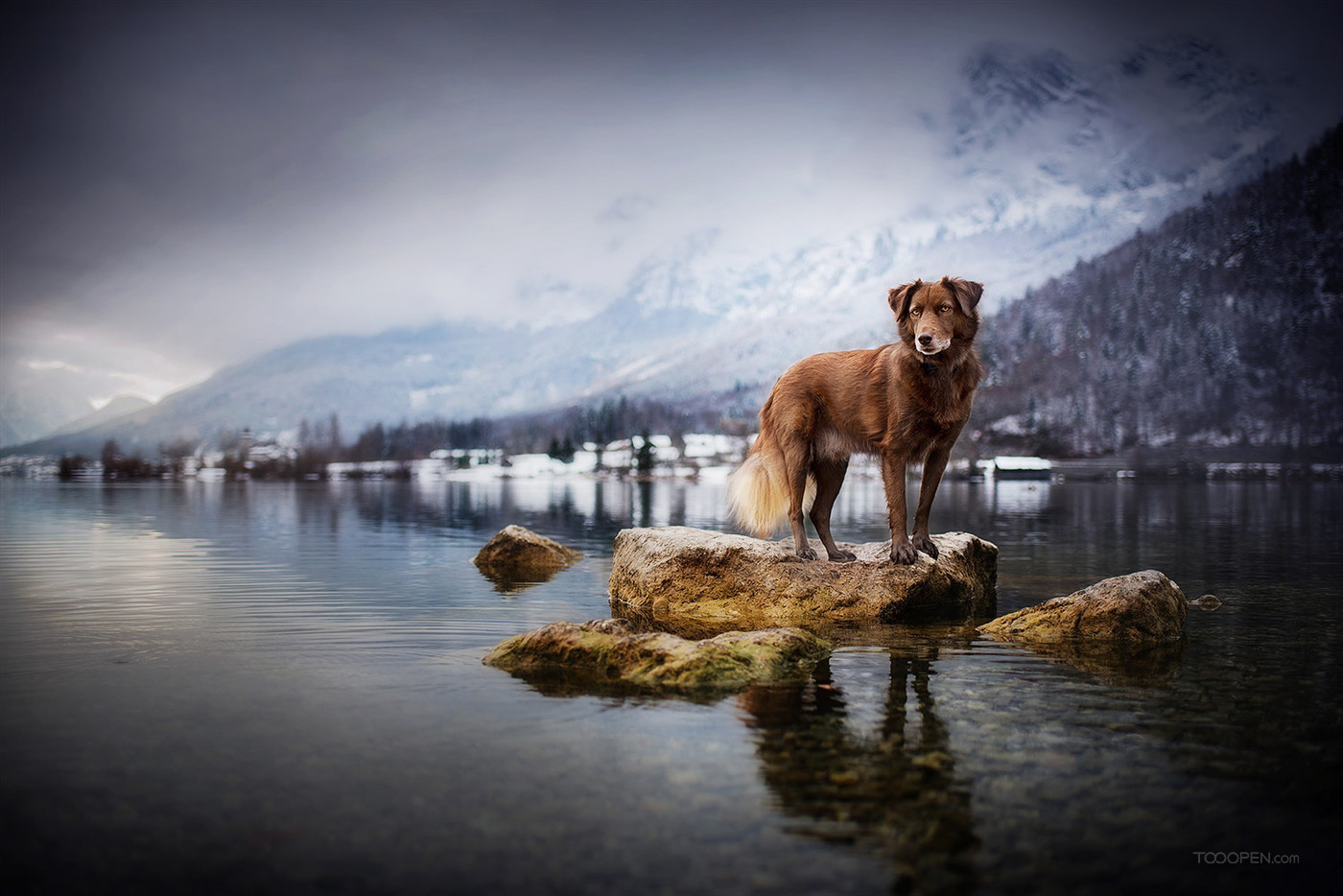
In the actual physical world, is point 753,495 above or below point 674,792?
above

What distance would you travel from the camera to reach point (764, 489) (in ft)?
40.1

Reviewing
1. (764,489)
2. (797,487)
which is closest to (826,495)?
(797,487)

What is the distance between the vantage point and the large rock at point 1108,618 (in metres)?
9.77

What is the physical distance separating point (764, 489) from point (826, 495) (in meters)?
0.88

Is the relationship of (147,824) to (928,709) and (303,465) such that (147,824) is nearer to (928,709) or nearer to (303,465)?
(928,709)

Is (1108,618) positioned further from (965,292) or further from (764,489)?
(764,489)

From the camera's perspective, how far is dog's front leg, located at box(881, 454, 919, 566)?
33.8 ft

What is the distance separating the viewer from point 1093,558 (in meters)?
20.1

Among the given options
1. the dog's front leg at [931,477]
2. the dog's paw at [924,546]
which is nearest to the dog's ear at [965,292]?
the dog's front leg at [931,477]

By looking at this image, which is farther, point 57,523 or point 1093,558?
point 57,523

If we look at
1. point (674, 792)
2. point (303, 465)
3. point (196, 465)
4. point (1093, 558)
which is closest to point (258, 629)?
point (674, 792)

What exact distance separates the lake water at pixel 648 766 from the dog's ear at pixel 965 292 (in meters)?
3.75

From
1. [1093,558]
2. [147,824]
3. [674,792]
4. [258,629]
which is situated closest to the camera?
[147,824]

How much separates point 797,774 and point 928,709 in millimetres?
1927
